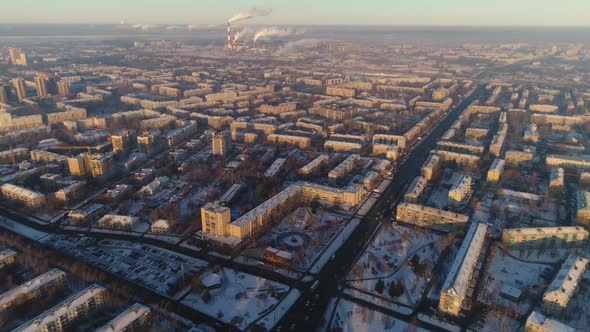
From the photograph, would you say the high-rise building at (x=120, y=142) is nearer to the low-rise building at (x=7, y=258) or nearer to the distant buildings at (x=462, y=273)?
the low-rise building at (x=7, y=258)

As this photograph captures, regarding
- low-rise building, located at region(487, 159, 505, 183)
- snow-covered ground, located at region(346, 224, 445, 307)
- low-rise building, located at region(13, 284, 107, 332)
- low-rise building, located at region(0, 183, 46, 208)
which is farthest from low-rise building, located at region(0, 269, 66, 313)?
low-rise building, located at region(487, 159, 505, 183)

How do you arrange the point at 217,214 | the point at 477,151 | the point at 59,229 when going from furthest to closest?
the point at 477,151 → the point at 59,229 → the point at 217,214

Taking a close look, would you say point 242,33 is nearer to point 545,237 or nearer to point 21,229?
point 21,229

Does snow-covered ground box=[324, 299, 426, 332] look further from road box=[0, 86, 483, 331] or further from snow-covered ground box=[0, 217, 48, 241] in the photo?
snow-covered ground box=[0, 217, 48, 241]

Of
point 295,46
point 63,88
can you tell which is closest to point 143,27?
point 295,46

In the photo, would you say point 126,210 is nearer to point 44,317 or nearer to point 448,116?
point 44,317

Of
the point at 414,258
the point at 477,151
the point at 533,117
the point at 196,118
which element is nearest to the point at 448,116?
the point at 533,117
